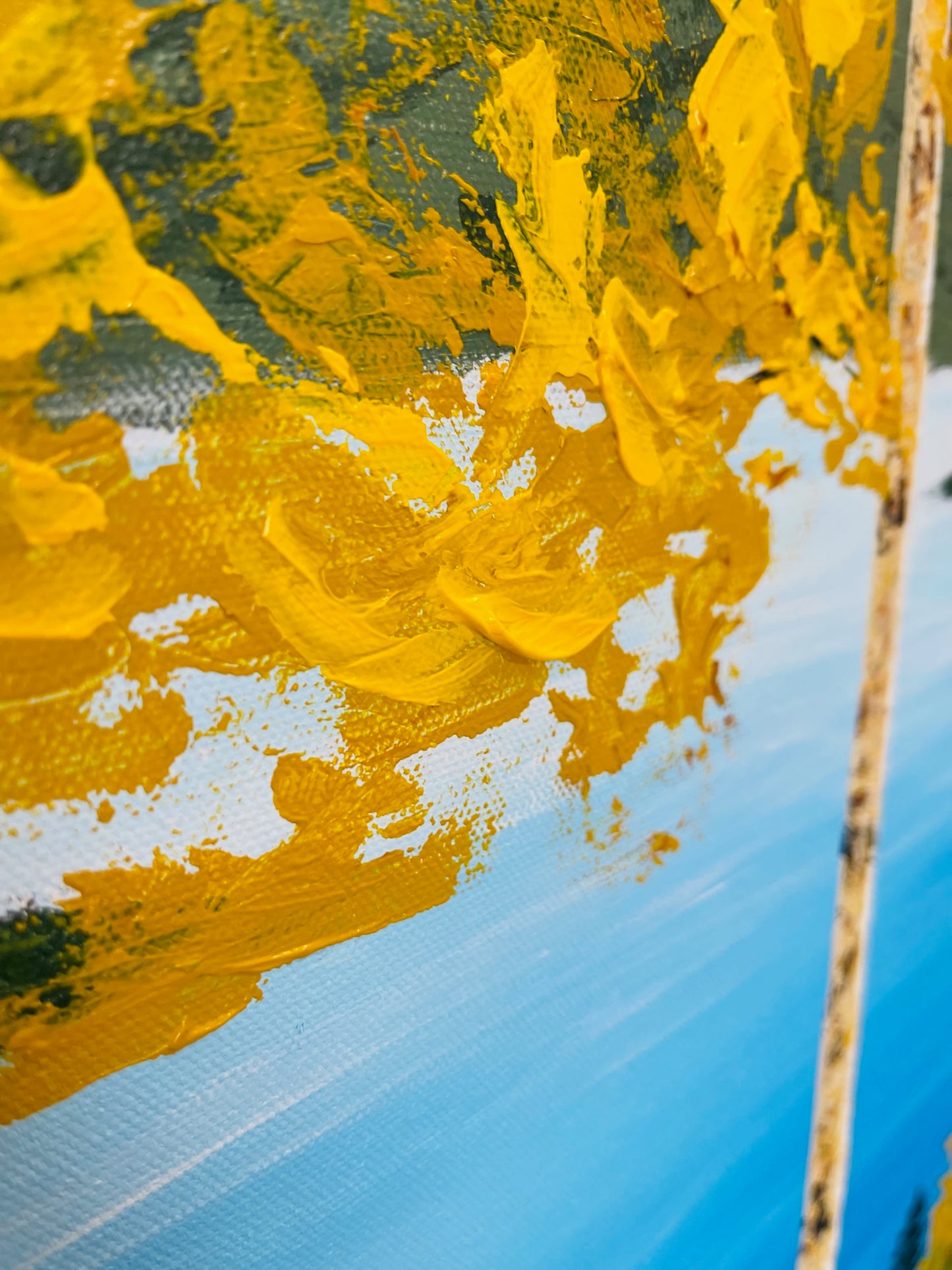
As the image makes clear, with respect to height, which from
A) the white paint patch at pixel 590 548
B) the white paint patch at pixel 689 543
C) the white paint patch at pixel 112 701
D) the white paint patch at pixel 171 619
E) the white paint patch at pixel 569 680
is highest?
the white paint patch at pixel 689 543

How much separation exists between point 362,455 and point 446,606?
0.29ft

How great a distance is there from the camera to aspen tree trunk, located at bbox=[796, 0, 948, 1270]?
67cm

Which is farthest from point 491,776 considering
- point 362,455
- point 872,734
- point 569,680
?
point 872,734

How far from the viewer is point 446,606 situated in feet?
1.39

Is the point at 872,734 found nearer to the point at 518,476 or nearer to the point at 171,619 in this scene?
the point at 518,476

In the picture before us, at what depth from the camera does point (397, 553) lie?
40 centimetres

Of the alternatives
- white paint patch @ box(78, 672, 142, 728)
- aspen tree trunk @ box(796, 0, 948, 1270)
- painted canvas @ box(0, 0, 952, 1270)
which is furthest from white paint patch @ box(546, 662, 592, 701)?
aspen tree trunk @ box(796, 0, 948, 1270)

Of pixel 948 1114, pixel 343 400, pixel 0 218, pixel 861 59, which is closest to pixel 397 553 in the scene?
pixel 343 400

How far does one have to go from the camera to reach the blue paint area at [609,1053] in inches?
14.4

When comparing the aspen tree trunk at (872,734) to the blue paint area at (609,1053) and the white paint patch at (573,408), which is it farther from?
the white paint patch at (573,408)

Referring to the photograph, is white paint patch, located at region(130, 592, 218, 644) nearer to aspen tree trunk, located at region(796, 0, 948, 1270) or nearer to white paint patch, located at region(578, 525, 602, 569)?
white paint patch, located at region(578, 525, 602, 569)

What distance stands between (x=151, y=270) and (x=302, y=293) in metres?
0.06

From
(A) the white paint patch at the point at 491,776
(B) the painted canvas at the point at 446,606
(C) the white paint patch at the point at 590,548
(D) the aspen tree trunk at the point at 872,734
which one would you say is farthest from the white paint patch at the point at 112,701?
(D) the aspen tree trunk at the point at 872,734

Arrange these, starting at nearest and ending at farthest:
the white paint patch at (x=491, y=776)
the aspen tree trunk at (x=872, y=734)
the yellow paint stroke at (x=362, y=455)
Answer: the yellow paint stroke at (x=362, y=455) < the white paint patch at (x=491, y=776) < the aspen tree trunk at (x=872, y=734)
